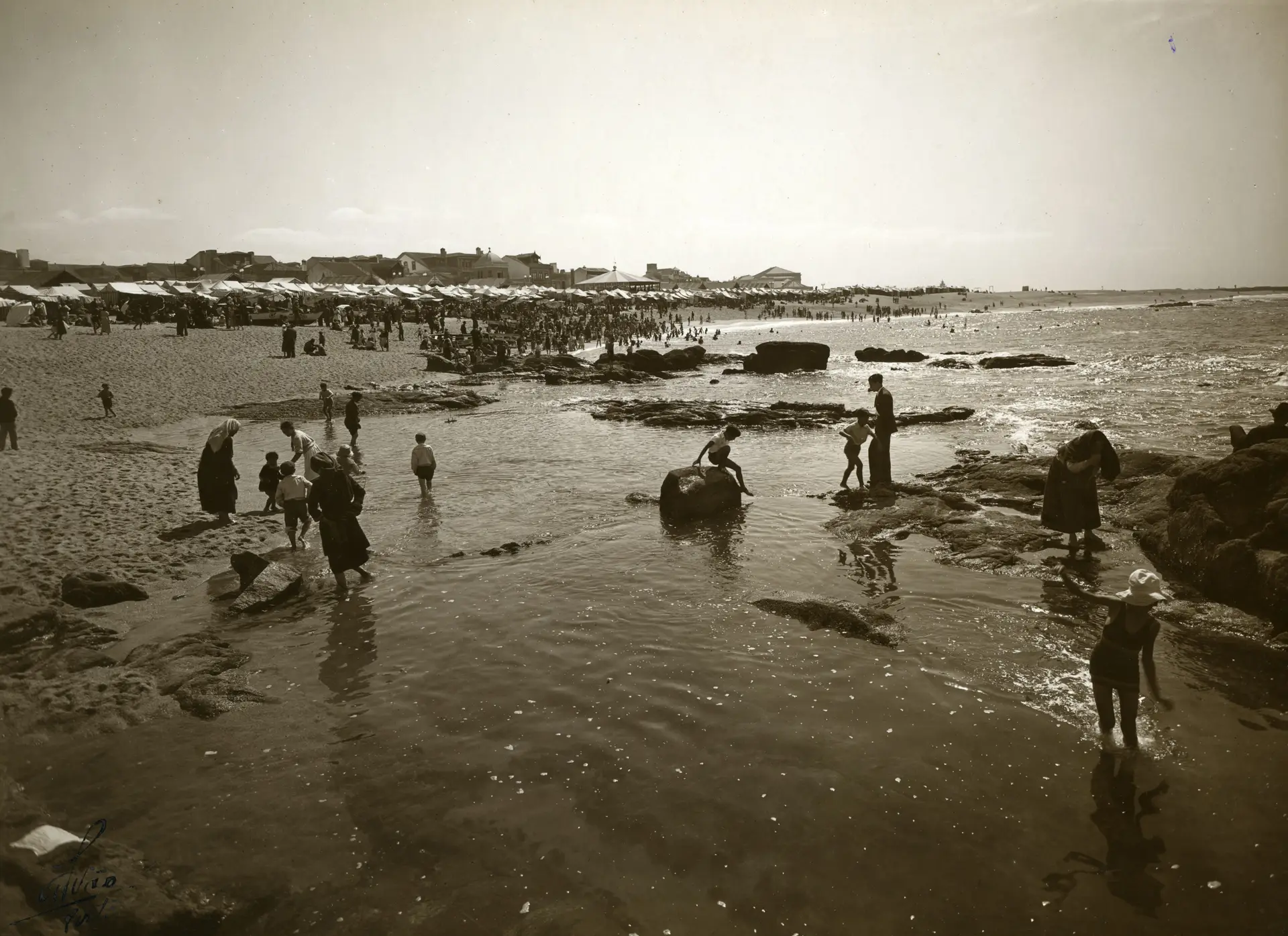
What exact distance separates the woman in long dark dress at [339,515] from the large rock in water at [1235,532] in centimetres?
961

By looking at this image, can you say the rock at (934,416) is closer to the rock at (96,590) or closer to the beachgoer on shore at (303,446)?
the beachgoer on shore at (303,446)

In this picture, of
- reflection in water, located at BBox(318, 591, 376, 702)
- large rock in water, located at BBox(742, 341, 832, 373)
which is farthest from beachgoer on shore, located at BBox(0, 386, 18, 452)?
large rock in water, located at BBox(742, 341, 832, 373)

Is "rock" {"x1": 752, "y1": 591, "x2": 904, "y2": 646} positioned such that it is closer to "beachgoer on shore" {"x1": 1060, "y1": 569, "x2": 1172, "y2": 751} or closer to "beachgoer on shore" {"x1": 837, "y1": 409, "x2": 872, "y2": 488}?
"beachgoer on shore" {"x1": 1060, "y1": 569, "x2": 1172, "y2": 751}

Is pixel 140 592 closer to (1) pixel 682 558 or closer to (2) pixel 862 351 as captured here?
(1) pixel 682 558

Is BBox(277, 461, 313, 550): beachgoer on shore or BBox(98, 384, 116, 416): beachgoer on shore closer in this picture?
BBox(277, 461, 313, 550): beachgoer on shore

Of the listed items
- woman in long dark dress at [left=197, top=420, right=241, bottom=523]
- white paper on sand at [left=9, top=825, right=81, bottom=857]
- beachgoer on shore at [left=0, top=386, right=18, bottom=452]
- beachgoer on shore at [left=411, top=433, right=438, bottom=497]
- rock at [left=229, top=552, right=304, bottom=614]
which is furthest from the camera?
beachgoer on shore at [left=0, top=386, right=18, bottom=452]

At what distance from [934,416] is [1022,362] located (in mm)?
20293

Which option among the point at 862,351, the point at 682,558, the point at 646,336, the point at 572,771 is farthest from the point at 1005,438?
the point at 646,336

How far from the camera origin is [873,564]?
9586 millimetres

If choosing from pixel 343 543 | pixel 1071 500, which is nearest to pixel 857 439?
pixel 1071 500

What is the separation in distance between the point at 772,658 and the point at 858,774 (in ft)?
6.04

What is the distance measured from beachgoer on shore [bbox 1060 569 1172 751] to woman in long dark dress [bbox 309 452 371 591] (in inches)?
294
